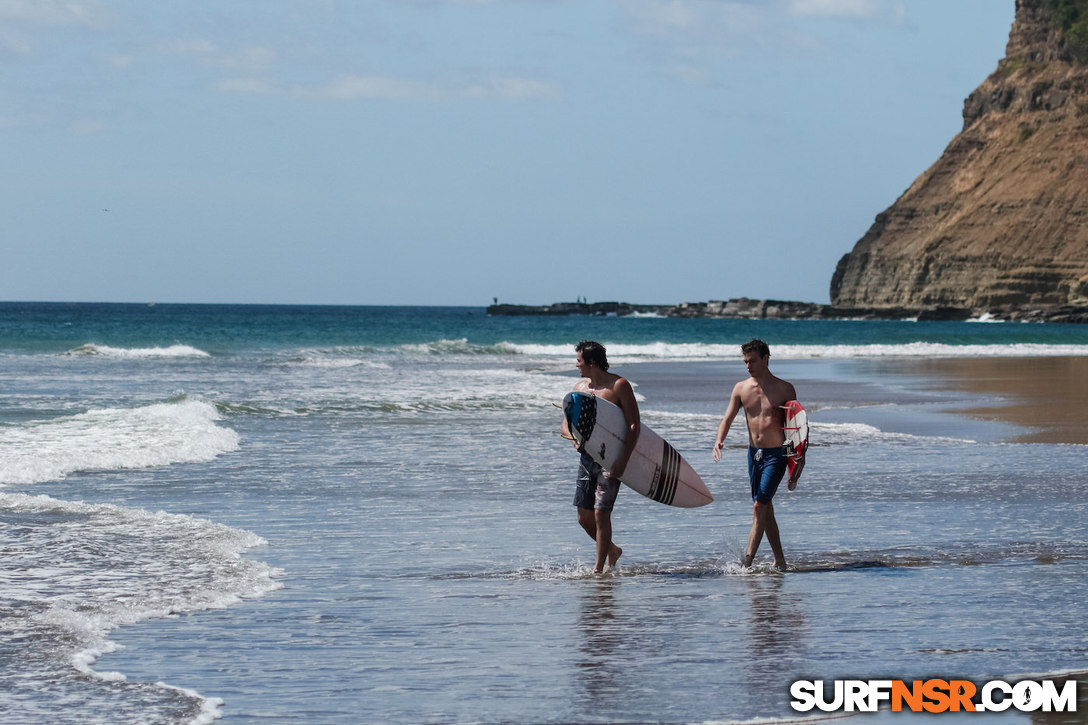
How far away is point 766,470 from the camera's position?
8.12 meters

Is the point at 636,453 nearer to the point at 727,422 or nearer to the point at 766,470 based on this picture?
the point at 727,422

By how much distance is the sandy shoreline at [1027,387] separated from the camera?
699 inches

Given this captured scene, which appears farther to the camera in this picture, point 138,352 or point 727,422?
Result: point 138,352

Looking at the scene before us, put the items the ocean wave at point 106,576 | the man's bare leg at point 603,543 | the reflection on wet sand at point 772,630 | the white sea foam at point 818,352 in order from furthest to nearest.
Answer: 1. the white sea foam at point 818,352
2. the man's bare leg at point 603,543
3. the ocean wave at point 106,576
4. the reflection on wet sand at point 772,630

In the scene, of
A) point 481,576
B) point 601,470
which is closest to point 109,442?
point 481,576

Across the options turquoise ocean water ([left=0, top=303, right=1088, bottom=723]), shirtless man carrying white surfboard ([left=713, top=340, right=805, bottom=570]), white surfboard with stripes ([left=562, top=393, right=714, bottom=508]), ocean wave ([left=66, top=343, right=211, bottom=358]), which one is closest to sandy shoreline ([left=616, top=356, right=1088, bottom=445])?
turquoise ocean water ([left=0, top=303, right=1088, bottom=723])

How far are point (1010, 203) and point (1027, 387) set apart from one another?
4117 inches

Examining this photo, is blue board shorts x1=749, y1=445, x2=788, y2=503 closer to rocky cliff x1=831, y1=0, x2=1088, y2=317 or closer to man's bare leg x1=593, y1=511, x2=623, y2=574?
man's bare leg x1=593, y1=511, x2=623, y2=574

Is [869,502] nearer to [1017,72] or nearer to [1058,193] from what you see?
[1058,193]

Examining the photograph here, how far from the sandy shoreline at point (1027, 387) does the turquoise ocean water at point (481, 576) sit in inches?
37.0

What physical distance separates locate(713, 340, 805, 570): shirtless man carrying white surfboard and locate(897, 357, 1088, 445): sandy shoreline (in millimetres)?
8929

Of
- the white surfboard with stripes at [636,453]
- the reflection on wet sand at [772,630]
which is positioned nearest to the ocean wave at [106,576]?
the white surfboard with stripes at [636,453]

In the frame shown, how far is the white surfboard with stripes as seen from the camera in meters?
8.08

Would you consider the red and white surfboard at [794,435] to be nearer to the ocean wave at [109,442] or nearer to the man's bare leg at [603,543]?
the man's bare leg at [603,543]
